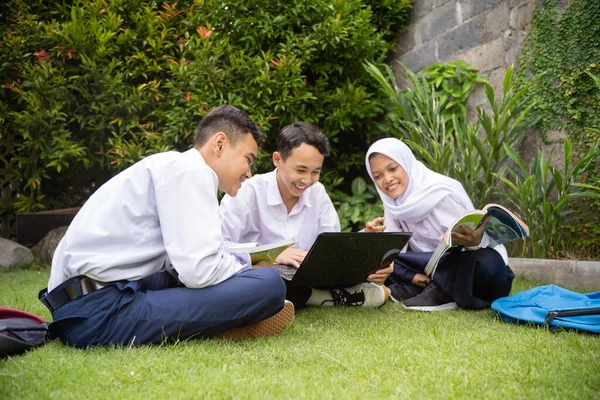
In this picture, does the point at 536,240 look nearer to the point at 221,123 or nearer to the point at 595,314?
the point at 595,314

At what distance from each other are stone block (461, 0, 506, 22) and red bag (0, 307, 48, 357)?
4375 millimetres

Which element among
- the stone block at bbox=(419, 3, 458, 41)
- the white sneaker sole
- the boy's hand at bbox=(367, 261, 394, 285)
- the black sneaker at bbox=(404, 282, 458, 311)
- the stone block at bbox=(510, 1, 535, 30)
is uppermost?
the stone block at bbox=(419, 3, 458, 41)

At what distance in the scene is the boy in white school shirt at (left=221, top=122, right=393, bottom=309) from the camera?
345cm

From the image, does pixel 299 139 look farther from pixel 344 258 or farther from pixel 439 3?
pixel 439 3

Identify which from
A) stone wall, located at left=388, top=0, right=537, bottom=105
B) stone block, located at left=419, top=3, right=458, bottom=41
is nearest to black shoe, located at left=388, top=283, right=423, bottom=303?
stone wall, located at left=388, top=0, right=537, bottom=105

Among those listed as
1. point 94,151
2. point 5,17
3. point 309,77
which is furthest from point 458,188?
point 5,17

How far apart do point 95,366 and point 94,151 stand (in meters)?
4.29

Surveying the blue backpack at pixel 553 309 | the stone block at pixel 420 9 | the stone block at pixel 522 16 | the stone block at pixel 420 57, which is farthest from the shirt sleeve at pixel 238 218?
the stone block at pixel 420 9

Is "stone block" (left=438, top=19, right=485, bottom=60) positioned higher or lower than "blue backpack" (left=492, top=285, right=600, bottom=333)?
higher

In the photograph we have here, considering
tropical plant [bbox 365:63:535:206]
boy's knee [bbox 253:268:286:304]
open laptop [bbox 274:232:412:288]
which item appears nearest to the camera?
boy's knee [bbox 253:268:286:304]

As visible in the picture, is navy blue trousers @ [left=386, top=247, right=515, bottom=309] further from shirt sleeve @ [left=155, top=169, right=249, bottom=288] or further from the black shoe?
shirt sleeve @ [left=155, top=169, right=249, bottom=288]

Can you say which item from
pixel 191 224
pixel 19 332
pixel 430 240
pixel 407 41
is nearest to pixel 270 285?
pixel 191 224

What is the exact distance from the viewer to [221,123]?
8.61 feet

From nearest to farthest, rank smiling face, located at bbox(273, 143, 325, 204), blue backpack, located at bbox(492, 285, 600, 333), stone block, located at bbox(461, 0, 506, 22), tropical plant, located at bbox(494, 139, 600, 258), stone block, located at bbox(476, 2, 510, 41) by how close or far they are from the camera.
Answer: blue backpack, located at bbox(492, 285, 600, 333), smiling face, located at bbox(273, 143, 325, 204), tropical plant, located at bbox(494, 139, 600, 258), stone block, located at bbox(476, 2, 510, 41), stone block, located at bbox(461, 0, 506, 22)
